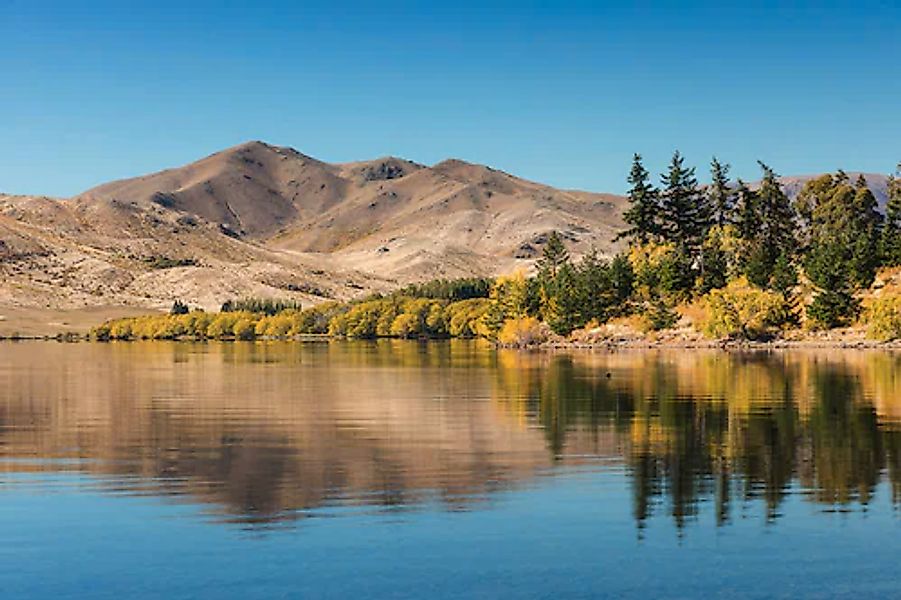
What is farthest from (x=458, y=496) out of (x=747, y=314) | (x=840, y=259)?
(x=747, y=314)

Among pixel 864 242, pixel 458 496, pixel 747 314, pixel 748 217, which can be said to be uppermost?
pixel 748 217

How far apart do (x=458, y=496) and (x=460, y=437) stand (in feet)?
53.6

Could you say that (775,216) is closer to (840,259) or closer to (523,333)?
(840,259)

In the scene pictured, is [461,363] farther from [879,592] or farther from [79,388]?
[879,592]

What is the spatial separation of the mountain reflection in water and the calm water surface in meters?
0.20

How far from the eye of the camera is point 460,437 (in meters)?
54.1

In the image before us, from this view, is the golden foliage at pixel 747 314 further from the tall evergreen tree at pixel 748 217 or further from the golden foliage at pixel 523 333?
the golden foliage at pixel 523 333

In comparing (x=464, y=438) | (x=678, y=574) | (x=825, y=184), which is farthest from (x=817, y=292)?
(x=678, y=574)

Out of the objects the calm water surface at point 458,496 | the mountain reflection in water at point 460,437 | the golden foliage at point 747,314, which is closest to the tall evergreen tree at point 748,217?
the golden foliage at point 747,314

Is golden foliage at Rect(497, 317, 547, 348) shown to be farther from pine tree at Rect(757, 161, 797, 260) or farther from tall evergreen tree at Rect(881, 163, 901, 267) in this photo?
tall evergreen tree at Rect(881, 163, 901, 267)

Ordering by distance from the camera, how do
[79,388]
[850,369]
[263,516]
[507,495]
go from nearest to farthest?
[263,516]
[507,495]
[79,388]
[850,369]

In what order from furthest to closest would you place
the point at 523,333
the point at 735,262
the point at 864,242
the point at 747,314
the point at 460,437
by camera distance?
the point at 523,333 < the point at 735,262 < the point at 747,314 < the point at 864,242 < the point at 460,437

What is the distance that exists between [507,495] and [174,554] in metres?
12.0

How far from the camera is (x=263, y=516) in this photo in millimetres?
34438
